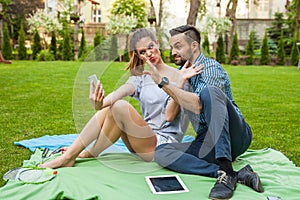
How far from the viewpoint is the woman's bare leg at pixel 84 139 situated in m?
2.67

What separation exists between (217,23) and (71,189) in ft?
49.7

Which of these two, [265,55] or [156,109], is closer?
[156,109]

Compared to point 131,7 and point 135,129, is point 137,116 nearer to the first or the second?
→ point 135,129

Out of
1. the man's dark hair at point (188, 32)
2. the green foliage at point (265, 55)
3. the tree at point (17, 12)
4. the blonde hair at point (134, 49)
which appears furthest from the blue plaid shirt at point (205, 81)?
the tree at point (17, 12)

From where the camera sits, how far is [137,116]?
2.62 metres

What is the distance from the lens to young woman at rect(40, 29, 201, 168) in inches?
103

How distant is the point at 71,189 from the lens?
229 centimetres

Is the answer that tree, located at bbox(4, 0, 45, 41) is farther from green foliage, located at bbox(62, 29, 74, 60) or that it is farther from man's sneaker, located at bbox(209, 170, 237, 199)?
man's sneaker, located at bbox(209, 170, 237, 199)

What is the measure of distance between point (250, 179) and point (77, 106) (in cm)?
117

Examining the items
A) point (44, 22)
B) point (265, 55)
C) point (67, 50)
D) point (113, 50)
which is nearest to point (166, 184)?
point (113, 50)

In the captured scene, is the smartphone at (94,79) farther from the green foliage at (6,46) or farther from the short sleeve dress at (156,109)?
the green foliage at (6,46)

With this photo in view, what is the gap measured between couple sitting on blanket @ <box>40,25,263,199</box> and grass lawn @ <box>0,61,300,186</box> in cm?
14

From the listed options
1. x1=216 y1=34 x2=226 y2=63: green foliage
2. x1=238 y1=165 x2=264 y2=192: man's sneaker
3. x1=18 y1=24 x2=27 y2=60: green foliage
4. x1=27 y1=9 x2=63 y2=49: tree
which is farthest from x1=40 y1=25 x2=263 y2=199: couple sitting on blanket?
x1=27 y1=9 x2=63 y2=49: tree

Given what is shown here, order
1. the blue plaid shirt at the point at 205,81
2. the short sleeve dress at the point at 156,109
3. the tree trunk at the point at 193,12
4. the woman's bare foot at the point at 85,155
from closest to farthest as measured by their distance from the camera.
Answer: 1. the blue plaid shirt at the point at 205,81
2. the short sleeve dress at the point at 156,109
3. the woman's bare foot at the point at 85,155
4. the tree trunk at the point at 193,12
